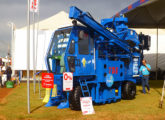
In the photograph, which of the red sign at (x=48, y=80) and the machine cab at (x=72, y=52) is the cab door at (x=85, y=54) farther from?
the red sign at (x=48, y=80)

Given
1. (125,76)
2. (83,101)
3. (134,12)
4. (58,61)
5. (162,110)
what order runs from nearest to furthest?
(83,101), (162,110), (58,61), (125,76), (134,12)

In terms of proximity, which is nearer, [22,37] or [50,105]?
[50,105]

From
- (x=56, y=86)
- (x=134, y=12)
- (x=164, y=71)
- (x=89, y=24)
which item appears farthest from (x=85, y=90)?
(x=164, y=71)

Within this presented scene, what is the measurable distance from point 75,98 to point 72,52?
5.59 ft

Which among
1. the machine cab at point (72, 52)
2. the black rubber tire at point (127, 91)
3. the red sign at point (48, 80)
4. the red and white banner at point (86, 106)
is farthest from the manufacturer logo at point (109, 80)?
the red sign at point (48, 80)

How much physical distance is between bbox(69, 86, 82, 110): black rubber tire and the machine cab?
2.22ft

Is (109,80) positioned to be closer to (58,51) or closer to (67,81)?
(67,81)

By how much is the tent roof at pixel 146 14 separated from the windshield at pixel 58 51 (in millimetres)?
7515

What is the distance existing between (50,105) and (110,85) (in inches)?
106

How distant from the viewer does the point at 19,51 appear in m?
18.8

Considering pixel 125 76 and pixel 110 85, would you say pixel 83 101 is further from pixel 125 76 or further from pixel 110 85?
pixel 125 76

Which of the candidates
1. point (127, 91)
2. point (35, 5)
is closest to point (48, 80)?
point (127, 91)

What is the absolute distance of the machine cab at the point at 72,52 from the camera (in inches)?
314

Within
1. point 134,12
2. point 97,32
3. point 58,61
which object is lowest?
point 58,61
